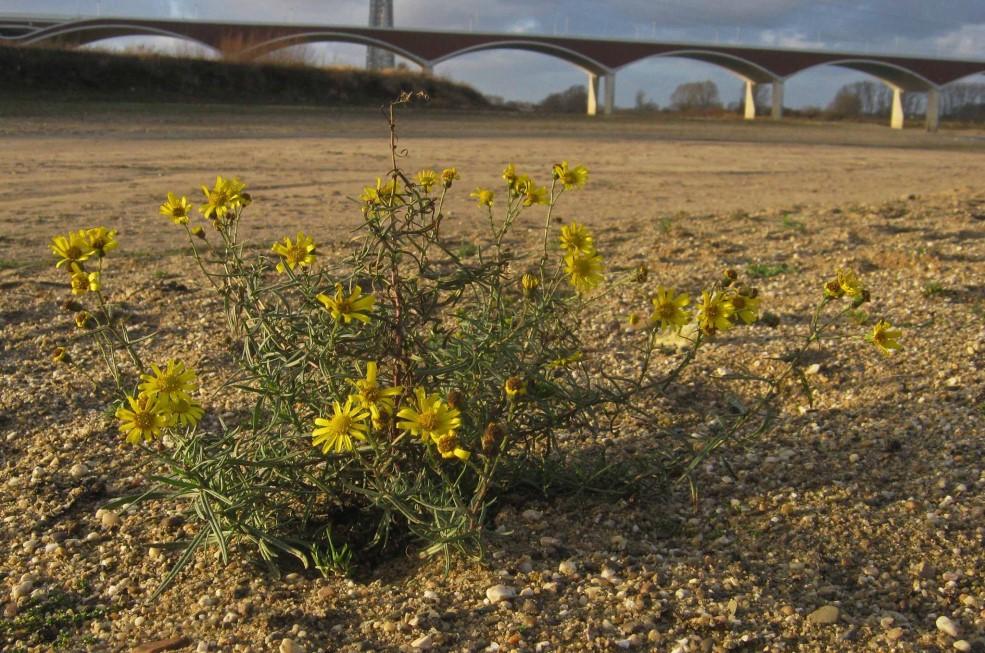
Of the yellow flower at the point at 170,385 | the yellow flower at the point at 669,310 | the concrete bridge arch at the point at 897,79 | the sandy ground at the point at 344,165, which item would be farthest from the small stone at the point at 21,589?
the concrete bridge arch at the point at 897,79

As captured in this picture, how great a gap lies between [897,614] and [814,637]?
0.24 m

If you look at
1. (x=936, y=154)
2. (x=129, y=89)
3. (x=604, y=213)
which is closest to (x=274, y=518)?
(x=604, y=213)

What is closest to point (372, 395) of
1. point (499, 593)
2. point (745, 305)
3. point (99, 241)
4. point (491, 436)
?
point (491, 436)

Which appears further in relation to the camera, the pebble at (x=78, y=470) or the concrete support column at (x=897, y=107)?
the concrete support column at (x=897, y=107)

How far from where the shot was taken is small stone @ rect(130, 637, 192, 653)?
6.34 feet

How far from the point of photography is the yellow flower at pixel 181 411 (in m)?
1.91

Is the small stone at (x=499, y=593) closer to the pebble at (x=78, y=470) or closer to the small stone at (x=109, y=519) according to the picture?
the small stone at (x=109, y=519)

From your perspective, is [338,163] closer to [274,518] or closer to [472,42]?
[274,518]

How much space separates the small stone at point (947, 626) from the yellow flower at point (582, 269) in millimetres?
1081

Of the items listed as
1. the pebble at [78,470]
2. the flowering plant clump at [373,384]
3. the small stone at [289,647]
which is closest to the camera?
the small stone at [289,647]

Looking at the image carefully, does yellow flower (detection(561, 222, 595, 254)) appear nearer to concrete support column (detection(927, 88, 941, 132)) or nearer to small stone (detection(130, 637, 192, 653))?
small stone (detection(130, 637, 192, 653))

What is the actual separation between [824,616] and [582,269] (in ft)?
3.17

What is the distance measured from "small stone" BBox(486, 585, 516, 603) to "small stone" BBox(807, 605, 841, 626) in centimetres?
66

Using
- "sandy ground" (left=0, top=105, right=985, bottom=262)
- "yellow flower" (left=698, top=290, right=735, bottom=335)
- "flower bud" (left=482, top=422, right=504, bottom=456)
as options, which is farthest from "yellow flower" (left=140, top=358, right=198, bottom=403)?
"sandy ground" (left=0, top=105, right=985, bottom=262)
